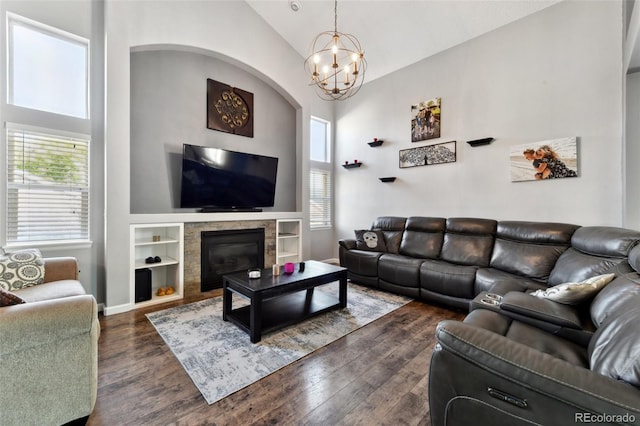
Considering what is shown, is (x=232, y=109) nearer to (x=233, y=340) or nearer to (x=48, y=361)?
(x=233, y=340)

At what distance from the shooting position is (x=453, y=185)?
4.29m

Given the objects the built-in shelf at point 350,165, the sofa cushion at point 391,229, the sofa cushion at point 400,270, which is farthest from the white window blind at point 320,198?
the sofa cushion at point 400,270

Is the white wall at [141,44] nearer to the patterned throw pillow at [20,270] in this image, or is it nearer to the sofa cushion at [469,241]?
the patterned throw pillow at [20,270]

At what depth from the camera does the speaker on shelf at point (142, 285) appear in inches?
131

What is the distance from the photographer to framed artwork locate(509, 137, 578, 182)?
3283mm

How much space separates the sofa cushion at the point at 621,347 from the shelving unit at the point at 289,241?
4.09 metres

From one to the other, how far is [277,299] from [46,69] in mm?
3598

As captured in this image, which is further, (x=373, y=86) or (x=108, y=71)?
(x=373, y=86)

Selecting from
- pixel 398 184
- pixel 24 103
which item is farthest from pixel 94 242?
pixel 398 184

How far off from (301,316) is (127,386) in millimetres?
1492

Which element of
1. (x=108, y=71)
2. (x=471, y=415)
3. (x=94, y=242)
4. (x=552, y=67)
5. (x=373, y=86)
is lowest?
(x=471, y=415)

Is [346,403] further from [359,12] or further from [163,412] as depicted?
[359,12]

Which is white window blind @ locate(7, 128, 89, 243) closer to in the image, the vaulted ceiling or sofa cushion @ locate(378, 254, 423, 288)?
the vaulted ceiling

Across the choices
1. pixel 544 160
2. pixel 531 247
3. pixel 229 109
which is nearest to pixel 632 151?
pixel 544 160
